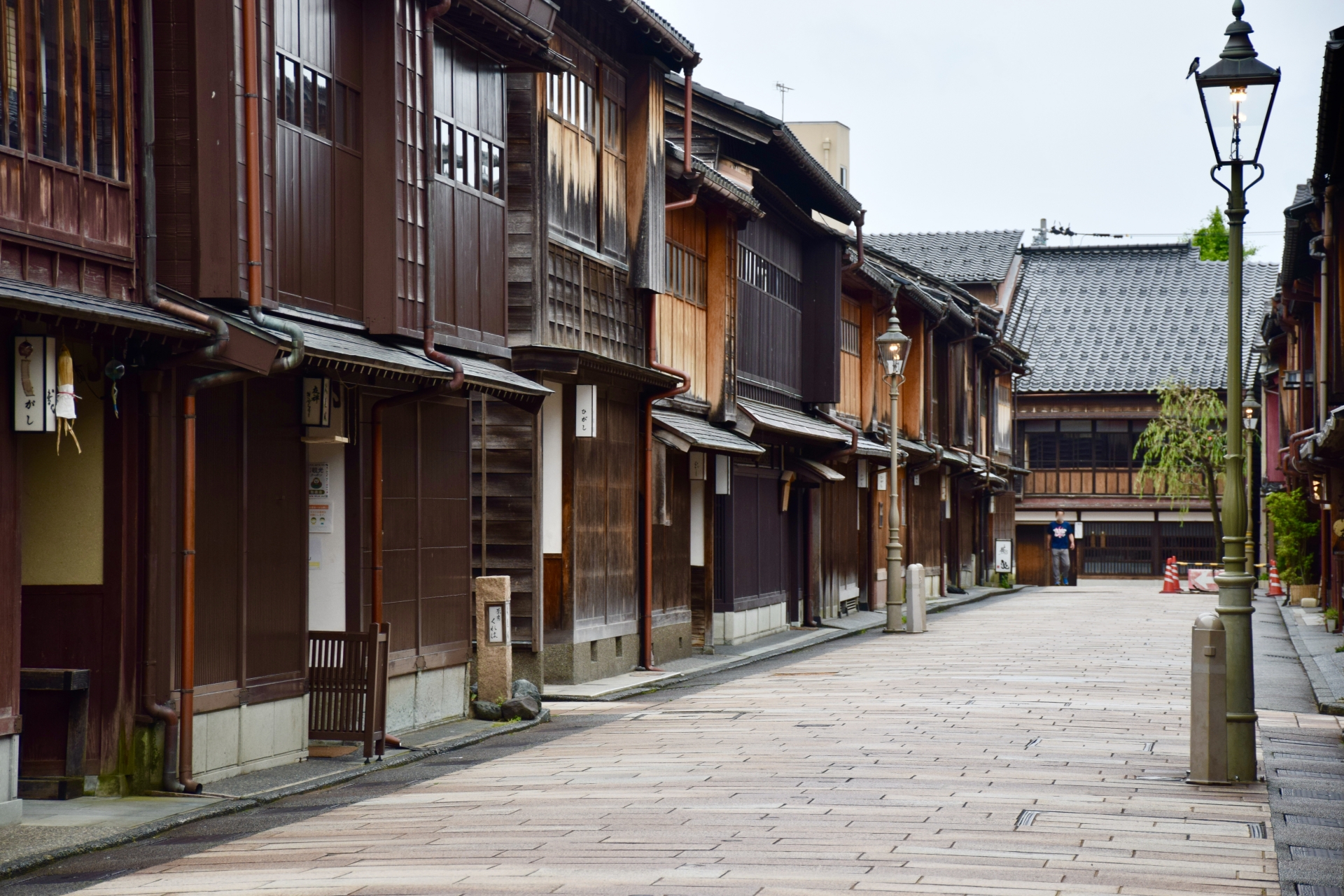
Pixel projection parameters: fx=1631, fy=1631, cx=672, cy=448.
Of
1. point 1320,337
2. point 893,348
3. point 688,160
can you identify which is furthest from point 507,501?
point 1320,337

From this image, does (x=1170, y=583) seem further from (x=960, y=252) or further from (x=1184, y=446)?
(x=960, y=252)

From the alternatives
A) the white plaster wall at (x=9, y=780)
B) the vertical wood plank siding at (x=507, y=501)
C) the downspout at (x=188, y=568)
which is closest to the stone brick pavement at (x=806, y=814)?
the downspout at (x=188, y=568)

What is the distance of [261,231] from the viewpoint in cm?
1253

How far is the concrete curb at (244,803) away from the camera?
9.40 metres

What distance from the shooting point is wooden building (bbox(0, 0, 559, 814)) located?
10.9 m

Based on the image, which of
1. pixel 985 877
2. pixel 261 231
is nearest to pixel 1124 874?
pixel 985 877

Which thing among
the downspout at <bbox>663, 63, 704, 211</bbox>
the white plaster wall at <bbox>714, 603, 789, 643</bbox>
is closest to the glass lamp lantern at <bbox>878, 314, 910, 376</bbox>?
the white plaster wall at <bbox>714, 603, 789, 643</bbox>

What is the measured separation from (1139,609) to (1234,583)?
3070 centimetres

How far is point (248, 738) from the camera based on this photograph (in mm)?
12867

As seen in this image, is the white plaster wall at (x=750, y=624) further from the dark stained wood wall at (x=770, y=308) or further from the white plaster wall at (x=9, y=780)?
the white plaster wall at (x=9, y=780)

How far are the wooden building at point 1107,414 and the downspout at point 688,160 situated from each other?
43.4 meters

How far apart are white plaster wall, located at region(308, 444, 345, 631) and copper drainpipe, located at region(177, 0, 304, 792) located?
8.10ft

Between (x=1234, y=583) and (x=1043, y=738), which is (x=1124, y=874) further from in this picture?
(x=1043, y=738)

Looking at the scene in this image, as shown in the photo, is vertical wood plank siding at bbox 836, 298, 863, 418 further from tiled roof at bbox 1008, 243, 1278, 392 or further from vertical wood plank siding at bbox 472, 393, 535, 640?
tiled roof at bbox 1008, 243, 1278, 392
